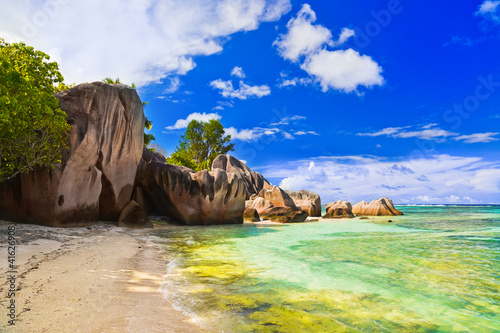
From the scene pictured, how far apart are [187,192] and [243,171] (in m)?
21.5

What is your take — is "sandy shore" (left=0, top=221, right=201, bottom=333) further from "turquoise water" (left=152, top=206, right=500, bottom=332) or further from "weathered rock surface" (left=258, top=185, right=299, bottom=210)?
"weathered rock surface" (left=258, top=185, right=299, bottom=210)

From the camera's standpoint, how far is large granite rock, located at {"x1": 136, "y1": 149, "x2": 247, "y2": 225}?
21766 millimetres

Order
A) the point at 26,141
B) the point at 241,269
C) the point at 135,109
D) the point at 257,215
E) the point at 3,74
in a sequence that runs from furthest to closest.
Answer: the point at 257,215 → the point at 135,109 → the point at 26,141 → the point at 3,74 → the point at 241,269

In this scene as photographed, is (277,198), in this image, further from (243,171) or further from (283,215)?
(243,171)

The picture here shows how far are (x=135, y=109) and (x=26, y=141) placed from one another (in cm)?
866

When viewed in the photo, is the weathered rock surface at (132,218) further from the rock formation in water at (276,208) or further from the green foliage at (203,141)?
the green foliage at (203,141)

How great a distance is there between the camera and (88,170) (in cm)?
1497

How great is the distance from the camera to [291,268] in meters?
8.27

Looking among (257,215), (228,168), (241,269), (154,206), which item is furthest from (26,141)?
(228,168)

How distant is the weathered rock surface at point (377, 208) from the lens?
43.1 metres

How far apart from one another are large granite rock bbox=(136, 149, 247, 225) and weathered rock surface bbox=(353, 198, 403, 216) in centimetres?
2702

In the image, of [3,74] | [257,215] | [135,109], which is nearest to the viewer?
[3,74]

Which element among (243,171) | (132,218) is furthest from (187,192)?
(243,171)

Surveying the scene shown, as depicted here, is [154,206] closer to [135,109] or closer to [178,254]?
[135,109]
